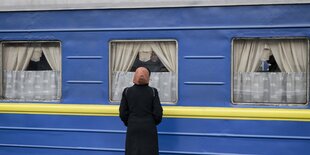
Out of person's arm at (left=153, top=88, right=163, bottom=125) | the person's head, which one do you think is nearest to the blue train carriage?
person's arm at (left=153, top=88, right=163, bottom=125)

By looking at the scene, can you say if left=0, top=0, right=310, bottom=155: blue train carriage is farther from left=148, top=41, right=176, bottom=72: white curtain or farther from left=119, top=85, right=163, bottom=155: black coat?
left=119, top=85, right=163, bottom=155: black coat

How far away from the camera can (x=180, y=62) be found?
16.6 ft

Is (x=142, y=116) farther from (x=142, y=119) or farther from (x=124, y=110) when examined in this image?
(x=124, y=110)

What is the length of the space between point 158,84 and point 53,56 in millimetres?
1297

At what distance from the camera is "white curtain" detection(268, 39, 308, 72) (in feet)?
15.8

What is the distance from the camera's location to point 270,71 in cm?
494

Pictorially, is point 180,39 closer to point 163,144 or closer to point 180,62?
point 180,62

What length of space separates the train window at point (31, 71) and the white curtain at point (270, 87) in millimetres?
2100

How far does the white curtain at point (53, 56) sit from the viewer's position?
5.47m

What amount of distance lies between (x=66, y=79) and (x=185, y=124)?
4.83 ft

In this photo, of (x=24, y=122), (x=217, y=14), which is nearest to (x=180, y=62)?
(x=217, y=14)

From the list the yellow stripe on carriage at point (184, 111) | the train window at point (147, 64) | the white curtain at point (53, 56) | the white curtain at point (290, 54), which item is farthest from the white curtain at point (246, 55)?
the white curtain at point (53, 56)

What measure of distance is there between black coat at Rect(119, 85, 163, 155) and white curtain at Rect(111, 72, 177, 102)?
0.40 metres

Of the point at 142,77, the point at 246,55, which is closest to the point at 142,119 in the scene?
the point at 142,77
